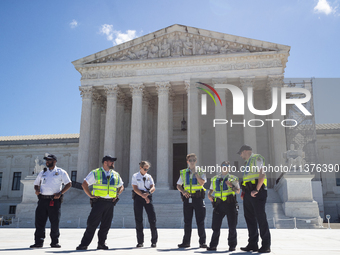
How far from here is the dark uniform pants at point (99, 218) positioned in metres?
7.95

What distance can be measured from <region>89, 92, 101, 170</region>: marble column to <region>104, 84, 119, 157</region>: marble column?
86.2 inches

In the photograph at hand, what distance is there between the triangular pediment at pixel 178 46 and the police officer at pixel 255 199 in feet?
84.8

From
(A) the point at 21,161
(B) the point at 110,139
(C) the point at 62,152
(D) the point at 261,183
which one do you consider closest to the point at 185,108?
(B) the point at 110,139

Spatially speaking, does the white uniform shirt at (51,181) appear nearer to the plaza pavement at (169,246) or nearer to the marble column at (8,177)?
the plaza pavement at (169,246)

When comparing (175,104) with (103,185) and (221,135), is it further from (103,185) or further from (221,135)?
(103,185)

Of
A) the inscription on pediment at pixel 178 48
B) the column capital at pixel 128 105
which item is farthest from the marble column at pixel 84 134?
the column capital at pixel 128 105

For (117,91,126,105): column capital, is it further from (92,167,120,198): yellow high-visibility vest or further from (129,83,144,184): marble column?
(92,167,120,198): yellow high-visibility vest

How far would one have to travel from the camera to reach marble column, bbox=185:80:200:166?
1216 inches

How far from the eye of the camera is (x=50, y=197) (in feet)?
28.7

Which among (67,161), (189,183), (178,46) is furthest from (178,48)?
(189,183)

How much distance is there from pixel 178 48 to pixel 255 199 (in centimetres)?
2738

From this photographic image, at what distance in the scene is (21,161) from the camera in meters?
47.2

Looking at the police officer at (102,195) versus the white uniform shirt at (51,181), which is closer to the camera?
the police officer at (102,195)

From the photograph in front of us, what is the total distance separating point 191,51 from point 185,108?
7447 mm
